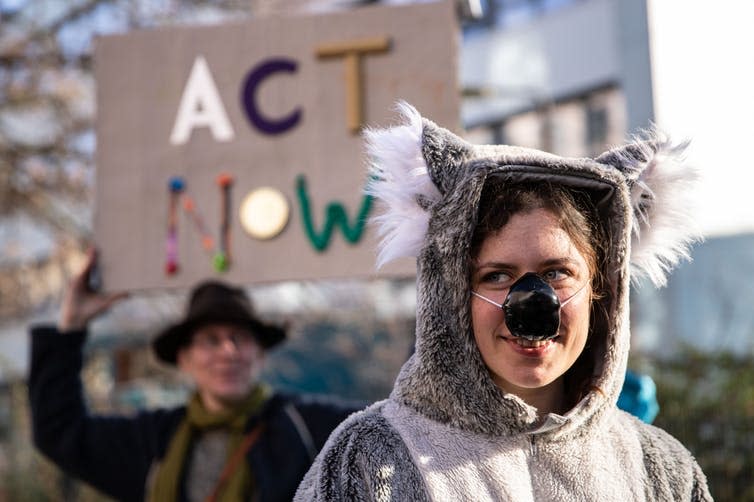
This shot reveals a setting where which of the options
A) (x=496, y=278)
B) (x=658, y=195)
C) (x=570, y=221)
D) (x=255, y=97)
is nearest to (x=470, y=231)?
(x=496, y=278)

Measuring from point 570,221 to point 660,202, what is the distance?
22 cm

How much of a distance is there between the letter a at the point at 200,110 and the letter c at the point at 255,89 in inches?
3.6

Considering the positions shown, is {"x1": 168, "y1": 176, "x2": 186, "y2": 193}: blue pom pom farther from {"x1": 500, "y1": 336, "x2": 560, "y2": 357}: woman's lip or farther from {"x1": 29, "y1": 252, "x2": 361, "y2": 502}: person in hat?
{"x1": 500, "y1": 336, "x2": 560, "y2": 357}: woman's lip

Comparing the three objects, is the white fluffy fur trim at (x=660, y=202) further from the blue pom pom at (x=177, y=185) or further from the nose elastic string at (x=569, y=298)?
the blue pom pom at (x=177, y=185)

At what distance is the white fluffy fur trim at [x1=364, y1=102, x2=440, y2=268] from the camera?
191 centimetres

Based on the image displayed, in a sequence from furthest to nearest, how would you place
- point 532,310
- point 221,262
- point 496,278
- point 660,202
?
point 221,262, point 660,202, point 496,278, point 532,310

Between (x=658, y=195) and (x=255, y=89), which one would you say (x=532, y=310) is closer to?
(x=658, y=195)

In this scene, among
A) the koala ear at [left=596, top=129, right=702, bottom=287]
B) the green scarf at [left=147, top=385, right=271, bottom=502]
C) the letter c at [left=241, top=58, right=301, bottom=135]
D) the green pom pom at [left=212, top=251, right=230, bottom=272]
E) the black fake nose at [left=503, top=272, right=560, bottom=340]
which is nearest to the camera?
the black fake nose at [left=503, top=272, right=560, bottom=340]

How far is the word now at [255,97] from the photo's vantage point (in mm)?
3707

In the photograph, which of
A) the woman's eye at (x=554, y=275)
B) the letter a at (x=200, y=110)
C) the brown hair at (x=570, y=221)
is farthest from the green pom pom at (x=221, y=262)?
the woman's eye at (x=554, y=275)

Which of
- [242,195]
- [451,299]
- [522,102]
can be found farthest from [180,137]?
[522,102]

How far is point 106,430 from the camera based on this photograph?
3.75 m

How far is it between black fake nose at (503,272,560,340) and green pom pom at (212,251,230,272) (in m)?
2.02

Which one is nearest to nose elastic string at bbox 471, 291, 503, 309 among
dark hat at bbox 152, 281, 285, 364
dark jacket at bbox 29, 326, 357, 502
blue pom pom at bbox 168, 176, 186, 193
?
dark jacket at bbox 29, 326, 357, 502
